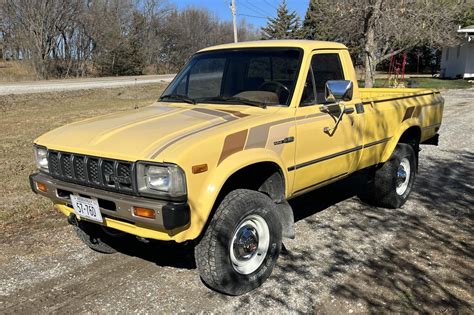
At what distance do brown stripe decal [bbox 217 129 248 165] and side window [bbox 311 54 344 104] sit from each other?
3.92ft

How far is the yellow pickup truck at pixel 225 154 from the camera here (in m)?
3.22

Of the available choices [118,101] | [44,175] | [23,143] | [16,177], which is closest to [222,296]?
[44,175]

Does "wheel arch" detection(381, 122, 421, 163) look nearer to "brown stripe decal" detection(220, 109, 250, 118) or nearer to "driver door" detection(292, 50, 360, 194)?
"driver door" detection(292, 50, 360, 194)

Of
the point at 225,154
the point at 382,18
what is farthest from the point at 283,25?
the point at 225,154

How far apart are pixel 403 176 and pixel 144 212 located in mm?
3949

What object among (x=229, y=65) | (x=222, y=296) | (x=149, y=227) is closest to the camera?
(x=149, y=227)

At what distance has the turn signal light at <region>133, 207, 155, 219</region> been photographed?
3.13 metres

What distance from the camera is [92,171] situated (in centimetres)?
348

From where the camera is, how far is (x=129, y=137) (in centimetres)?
346

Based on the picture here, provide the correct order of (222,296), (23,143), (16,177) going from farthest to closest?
1. (23,143)
2. (16,177)
3. (222,296)

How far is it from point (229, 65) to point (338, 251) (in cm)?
216

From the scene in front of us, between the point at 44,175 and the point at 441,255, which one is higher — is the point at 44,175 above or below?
above

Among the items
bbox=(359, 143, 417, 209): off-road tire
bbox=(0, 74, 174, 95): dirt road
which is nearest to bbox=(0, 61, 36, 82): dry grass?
bbox=(0, 74, 174, 95): dirt road

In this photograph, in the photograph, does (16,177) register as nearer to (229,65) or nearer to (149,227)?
(229,65)
